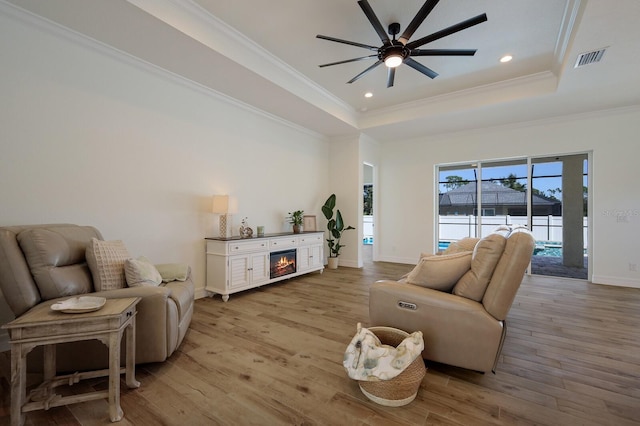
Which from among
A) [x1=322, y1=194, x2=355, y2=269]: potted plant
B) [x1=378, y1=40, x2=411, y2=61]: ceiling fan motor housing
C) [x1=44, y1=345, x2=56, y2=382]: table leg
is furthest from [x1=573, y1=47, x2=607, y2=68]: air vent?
[x1=44, y1=345, x2=56, y2=382]: table leg

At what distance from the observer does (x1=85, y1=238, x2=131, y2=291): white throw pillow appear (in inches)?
83.0

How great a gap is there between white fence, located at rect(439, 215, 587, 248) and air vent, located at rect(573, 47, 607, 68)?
8.64ft

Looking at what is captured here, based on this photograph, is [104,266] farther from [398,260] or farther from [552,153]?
[552,153]

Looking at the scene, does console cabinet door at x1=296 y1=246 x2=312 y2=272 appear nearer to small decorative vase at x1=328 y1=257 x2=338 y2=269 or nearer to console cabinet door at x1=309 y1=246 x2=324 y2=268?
console cabinet door at x1=309 y1=246 x2=324 y2=268

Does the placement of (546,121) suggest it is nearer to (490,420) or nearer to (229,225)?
(490,420)

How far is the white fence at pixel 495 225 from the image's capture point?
17.0ft

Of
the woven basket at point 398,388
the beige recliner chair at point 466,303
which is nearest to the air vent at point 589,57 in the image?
the beige recliner chair at point 466,303

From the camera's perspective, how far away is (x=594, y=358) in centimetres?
224

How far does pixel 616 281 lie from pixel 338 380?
215 inches

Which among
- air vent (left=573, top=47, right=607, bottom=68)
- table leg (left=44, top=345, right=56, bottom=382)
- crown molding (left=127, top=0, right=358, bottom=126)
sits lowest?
table leg (left=44, top=345, right=56, bottom=382)

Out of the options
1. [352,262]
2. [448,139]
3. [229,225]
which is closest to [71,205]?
[229,225]

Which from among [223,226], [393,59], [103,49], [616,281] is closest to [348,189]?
[223,226]

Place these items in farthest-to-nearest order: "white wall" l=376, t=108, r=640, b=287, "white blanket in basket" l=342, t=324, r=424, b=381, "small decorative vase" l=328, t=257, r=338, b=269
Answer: "small decorative vase" l=328, t=257, r=338, b=269 < "white wall" l=376, t=108, r=640, b=287 < "white blanket in basket" l=342, t=324, r=424, b=381

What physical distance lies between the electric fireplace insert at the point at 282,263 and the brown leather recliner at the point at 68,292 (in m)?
2.12
